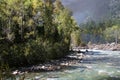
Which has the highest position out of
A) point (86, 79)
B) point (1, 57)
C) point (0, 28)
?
point (0, 28)

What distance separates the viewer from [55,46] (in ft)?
236

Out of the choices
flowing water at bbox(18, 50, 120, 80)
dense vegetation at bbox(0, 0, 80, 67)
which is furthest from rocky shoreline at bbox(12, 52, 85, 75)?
dense vegetation at bbox(0, 0, 80, 67)

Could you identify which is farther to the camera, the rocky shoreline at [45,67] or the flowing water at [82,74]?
the rocky shoreline at [45,67]

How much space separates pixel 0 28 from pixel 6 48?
6393 mm

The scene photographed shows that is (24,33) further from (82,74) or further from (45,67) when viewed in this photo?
(82,74)

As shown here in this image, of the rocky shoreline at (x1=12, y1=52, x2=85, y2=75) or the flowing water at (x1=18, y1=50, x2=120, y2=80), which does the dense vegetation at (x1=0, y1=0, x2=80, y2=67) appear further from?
the flowing water at (x1=18, y1=50, x2=120, y2=80)

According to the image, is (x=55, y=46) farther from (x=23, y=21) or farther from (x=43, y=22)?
(x=23, y=21)

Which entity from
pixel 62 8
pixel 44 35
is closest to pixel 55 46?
pixel 44 35

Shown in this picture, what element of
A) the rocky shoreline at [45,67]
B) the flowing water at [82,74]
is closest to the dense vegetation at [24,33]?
the rocky shoreline at [45,67]

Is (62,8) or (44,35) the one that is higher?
(62,8)

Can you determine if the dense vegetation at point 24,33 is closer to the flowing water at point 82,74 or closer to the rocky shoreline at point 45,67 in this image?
the rocky shoreline at point 45,67

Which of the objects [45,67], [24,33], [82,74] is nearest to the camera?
[82,74]

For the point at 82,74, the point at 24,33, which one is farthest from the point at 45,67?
the point at 24,33

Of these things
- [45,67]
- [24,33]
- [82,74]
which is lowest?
[82,74]
